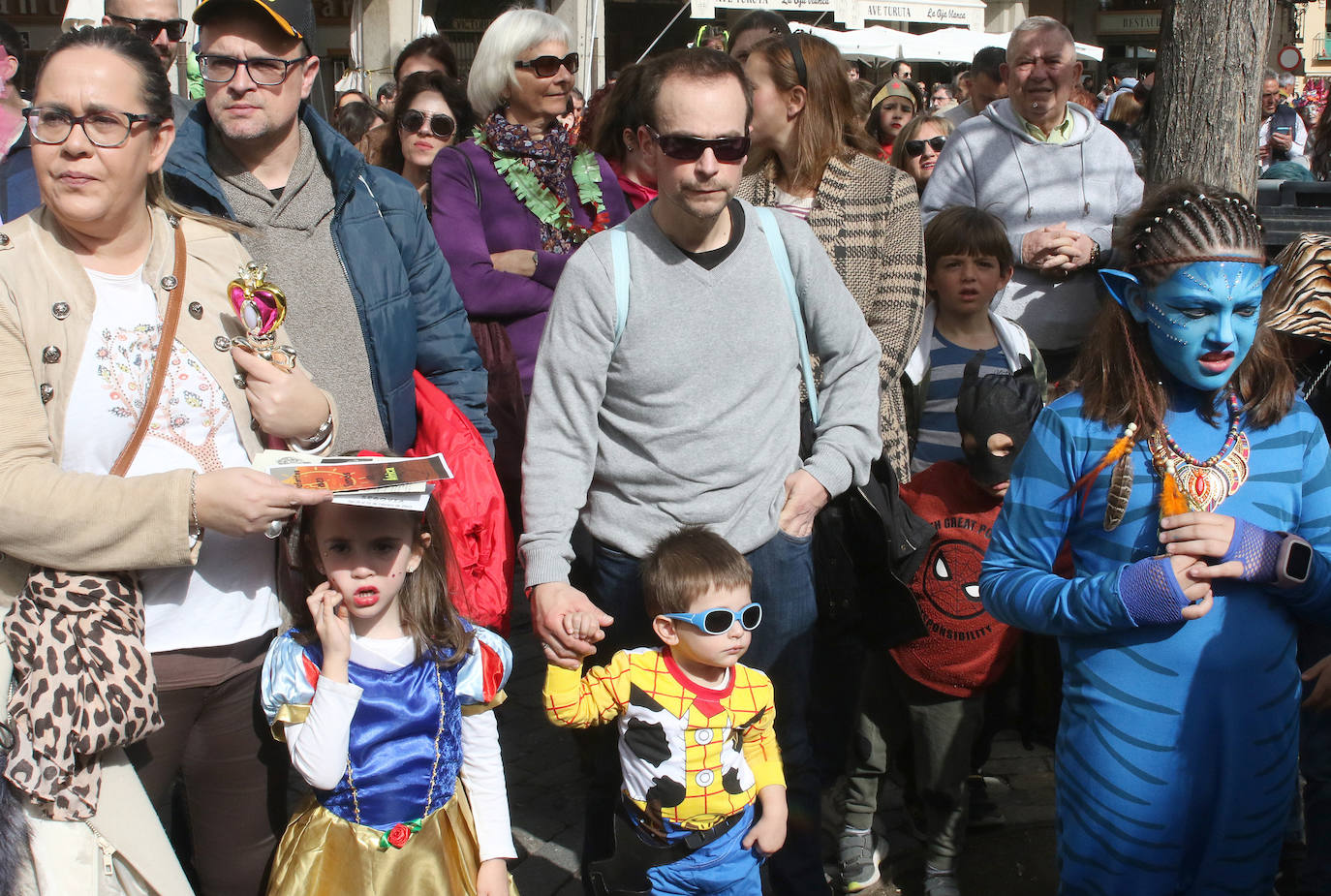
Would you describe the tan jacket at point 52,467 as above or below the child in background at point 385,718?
above

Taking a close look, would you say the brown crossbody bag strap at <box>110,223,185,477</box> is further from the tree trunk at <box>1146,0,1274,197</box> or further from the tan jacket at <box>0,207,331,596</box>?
the tree trunk at <box>1146,0,1274,197</box>

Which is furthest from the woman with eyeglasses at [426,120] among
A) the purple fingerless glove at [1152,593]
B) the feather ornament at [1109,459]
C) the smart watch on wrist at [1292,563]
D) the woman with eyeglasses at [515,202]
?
the smart watch on wrist at [1292,563]

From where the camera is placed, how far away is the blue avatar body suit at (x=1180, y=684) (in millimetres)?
2338

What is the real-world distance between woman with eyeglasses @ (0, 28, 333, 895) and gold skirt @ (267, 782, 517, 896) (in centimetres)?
16

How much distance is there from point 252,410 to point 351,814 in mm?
868

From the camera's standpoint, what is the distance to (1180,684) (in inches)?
92.4

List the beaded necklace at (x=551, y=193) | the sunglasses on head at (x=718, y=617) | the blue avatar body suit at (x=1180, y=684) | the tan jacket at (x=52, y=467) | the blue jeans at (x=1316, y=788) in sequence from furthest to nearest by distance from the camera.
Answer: the beaded necklace at (x=551, y=193), the blue jeans at (x=1316, y=788), the sunglasses on head at (x=718, y=617), the blue avatar body suit at (x=1180, y=684), the tan jacket at (x=52, y=467)

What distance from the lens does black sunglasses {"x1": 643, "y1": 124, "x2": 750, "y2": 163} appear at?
2.63m

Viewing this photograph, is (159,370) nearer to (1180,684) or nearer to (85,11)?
(1180,684)

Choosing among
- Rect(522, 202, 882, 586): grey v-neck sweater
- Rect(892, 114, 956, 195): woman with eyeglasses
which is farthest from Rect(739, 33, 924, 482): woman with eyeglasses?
Rect(892, 114, 956, 195): woman with eyeglasses

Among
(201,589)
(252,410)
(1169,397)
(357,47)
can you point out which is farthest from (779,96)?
(357,47)

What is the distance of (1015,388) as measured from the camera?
11.3 feet

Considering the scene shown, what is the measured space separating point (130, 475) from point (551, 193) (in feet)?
7.23

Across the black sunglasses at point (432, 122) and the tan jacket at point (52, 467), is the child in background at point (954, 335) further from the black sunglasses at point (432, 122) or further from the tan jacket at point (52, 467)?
the tan jacket at point (52, 467)
